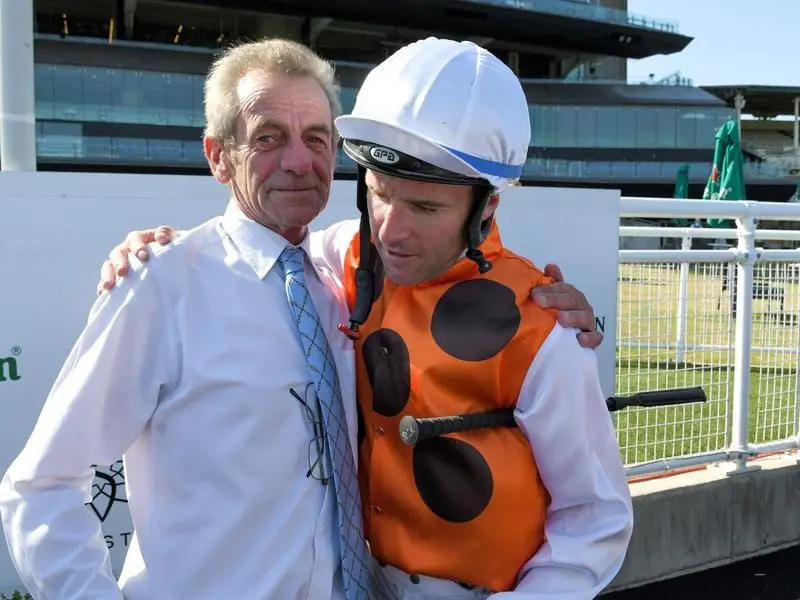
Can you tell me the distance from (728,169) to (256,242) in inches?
506

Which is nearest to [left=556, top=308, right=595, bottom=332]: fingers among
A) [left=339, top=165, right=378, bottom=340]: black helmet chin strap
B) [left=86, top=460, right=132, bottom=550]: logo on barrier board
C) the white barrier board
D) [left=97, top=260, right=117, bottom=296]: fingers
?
[left=339, top=165, right=378, bottom=340]: black helmet chin strap

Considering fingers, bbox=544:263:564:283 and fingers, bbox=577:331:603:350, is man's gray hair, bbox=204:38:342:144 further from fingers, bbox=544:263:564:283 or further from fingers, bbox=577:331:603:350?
fingers, bbox=577:331:603:350

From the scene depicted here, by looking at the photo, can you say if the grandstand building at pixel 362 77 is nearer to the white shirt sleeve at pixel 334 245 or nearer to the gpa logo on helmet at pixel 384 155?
the white shirt sleeve at pixel 334 245

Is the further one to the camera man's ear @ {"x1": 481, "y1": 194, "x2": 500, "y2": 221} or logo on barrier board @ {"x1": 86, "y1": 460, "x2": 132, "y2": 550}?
logo on barrier board @ {"x1": 86, "y1": 460, "x2": 132, "y2": 550}

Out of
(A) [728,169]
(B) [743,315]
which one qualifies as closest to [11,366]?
(B) [743,315]

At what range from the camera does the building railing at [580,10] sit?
42188mm

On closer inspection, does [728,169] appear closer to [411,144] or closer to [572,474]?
[572,474]

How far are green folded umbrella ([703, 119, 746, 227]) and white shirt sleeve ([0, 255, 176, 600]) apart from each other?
12.0m

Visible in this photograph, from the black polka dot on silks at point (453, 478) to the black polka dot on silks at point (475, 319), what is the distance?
0.63ft

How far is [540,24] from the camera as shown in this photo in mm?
43438

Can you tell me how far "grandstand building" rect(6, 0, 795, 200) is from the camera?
32781mm

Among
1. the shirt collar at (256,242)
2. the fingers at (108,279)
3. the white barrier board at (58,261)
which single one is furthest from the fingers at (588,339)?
the white barrier board at (58,261)

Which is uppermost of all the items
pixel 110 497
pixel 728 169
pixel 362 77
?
pixel 362 77

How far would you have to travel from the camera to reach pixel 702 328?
4.35 metres
